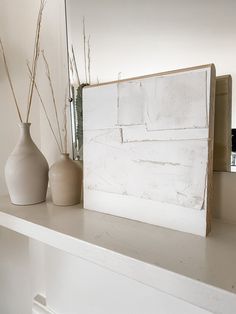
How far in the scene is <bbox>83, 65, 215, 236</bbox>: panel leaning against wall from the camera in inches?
21.7

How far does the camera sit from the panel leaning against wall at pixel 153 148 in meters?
0.55

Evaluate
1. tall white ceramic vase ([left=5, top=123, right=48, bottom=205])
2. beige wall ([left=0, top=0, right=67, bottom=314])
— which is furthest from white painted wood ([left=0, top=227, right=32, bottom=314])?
tall white ceramic vase ([left=5, top=123, right=48, bottom=205])

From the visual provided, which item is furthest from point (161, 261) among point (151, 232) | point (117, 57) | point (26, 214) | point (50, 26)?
point (50, 26)

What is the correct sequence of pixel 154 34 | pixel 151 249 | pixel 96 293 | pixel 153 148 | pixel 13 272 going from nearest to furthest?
A: pixel 151 249 → pixel 153 148 → pixel 154 34 → pixel 96 293 → pixel 13 272

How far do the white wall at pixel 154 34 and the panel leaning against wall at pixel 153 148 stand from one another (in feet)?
0.40

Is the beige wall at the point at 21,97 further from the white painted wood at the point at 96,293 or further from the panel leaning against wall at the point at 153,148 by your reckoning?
the panel leaning against wall at the point at 153,148

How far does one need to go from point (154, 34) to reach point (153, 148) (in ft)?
1.16

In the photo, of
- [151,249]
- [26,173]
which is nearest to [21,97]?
[26,173]

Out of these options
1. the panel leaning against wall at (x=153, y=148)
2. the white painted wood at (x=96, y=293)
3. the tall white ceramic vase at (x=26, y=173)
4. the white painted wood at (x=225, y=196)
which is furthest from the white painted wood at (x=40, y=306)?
the white painted wood at (x=225, y=196)

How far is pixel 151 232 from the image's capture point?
23.2 inches

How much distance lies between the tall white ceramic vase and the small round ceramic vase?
5 centimetres

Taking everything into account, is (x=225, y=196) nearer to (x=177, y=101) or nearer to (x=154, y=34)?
(x=177, y=101)

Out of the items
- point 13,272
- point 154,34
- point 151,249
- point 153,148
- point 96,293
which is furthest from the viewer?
point 13,272

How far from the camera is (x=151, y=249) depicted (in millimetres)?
517
